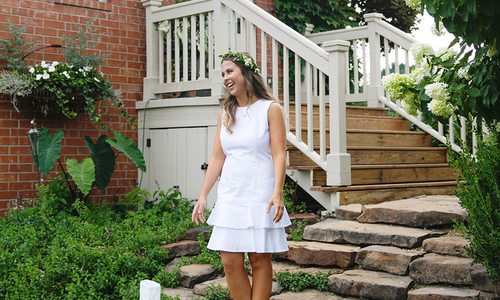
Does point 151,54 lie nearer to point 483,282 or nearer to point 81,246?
point 81,246

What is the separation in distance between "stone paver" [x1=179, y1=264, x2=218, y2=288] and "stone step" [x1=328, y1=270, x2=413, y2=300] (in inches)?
36.1

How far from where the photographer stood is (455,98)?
3842 millimetres

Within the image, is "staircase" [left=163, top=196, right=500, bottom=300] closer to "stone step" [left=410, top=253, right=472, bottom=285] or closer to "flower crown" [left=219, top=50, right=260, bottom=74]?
"stone step" [left=410, top=253, right=472, bottom=285]

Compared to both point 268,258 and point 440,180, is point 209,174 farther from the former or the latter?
point 440,180

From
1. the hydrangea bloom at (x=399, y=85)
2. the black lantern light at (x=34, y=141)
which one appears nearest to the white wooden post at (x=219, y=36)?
the black lantern light at (x=34, y=141)

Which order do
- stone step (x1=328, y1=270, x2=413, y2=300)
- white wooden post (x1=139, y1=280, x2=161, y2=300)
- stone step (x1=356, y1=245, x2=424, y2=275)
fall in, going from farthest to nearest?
stone step (x1=356, y1=245, x2=424, y2=275)
stone step (x1=328, y1=270, x2=413, y2=300)
white wooden post (x1=139, y1=280, x2=161, y2=300)

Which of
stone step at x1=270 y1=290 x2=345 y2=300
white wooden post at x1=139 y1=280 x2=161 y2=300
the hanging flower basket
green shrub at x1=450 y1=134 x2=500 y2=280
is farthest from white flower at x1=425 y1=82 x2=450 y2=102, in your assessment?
the hanging flower basket

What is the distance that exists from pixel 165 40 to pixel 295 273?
3.76 metres

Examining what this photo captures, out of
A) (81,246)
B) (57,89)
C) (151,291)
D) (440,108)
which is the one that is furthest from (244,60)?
(57,89)

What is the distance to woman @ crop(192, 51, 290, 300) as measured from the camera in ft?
13.0

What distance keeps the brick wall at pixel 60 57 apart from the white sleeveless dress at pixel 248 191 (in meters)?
3.52

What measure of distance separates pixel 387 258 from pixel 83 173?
→ 2919 mm

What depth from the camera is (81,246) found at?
17.5 ft

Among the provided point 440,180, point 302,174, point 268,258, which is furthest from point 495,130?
point 440,180
